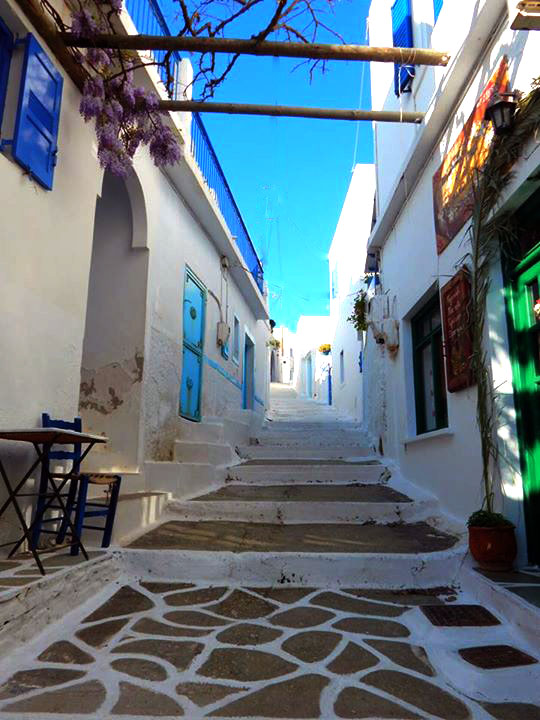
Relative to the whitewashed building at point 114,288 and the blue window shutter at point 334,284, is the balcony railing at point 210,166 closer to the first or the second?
the whitewashed building at point 114,288

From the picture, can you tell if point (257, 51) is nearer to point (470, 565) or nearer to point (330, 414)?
point (470, 565)

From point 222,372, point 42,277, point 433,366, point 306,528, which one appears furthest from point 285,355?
point 42,277

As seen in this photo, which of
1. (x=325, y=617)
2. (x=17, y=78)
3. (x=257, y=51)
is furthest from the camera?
(x=257, y=51)

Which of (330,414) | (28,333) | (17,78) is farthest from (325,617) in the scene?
(330,414)

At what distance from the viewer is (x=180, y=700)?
75.5 inches

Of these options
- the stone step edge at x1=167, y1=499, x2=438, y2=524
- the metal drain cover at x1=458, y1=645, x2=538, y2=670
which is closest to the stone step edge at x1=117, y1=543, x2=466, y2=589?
the metal drain cover at x1=458, y1=645, x2=538, y2=670

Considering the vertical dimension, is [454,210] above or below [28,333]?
above

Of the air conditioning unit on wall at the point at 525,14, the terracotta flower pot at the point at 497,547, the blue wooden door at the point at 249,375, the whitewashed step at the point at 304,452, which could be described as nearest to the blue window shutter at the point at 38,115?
the air conditioning unit on wall at the point at 525,14

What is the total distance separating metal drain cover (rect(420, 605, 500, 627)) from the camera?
2.63 m

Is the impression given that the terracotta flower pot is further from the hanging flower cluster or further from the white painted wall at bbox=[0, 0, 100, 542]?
the hanging flower cluster

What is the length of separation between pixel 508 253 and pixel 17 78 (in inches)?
137

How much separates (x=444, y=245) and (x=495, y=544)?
102 inches

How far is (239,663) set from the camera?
87.7 inches

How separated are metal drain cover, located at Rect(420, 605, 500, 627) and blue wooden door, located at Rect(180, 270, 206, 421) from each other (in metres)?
4.22
